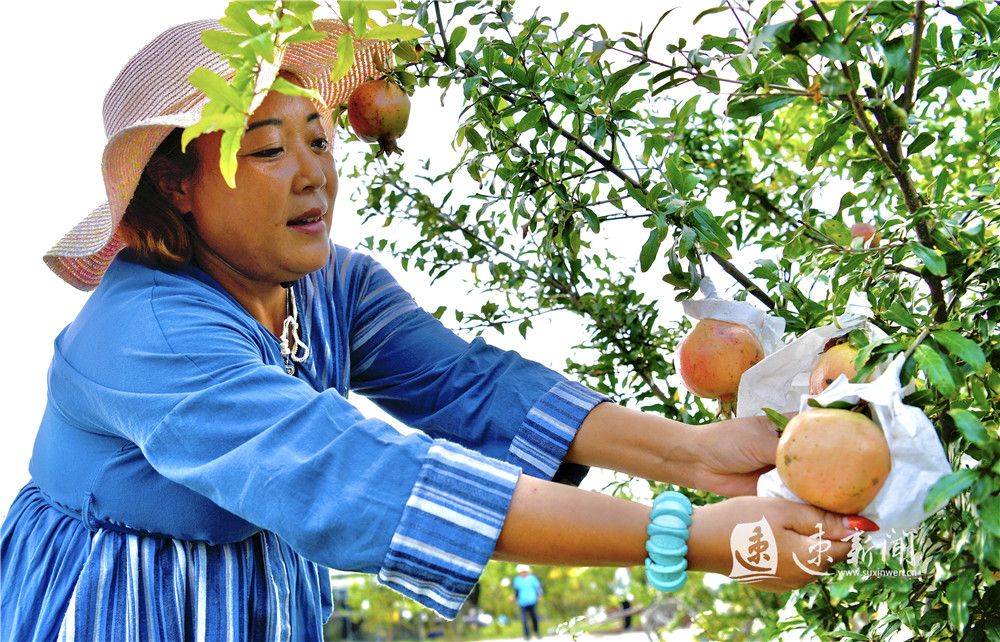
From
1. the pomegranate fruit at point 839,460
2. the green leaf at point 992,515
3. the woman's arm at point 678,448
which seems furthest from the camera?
the woman's arm at point 678,448

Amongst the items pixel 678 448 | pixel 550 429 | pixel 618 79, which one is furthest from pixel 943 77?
pixel 550 429

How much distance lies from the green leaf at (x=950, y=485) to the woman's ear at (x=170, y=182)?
104 cm

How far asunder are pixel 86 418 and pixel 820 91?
3.33 feet

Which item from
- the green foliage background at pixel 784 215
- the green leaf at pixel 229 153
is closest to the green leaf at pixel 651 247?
the green foliage background at pixel 784 215

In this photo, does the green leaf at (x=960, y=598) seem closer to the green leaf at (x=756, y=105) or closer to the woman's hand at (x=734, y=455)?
the woman's hand at (x=734, y=455)

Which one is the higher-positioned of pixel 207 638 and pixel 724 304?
pixel 724 304

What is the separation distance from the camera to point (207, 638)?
1.40 metres

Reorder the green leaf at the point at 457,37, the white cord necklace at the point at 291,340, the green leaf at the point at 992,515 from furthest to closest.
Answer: the white cord necklace at the point at 291,340, the green leaf at the point at 457,37, the green leaf at the point at 992,515

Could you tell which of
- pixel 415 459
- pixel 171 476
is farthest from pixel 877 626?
pixel 171 476

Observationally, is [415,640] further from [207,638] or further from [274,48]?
[274,48]

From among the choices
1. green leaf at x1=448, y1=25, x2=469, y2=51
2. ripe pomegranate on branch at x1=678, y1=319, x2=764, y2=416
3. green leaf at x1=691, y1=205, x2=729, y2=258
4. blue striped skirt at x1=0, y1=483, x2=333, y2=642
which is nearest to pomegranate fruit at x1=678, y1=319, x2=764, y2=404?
ripe pomegranate on branch at x1=678, y1=319, x2=764, y2=416

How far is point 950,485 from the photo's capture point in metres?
0.96

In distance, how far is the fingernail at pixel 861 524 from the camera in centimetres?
105

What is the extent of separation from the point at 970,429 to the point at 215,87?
2.51 feet
